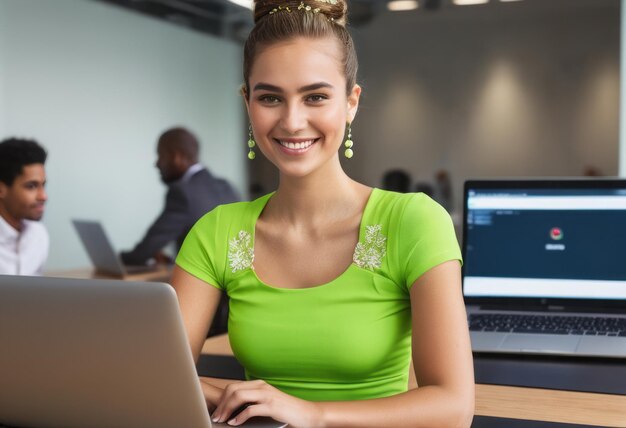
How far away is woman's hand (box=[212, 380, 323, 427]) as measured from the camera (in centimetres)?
117

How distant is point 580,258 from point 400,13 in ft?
19.4

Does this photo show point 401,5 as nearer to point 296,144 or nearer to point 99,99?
point 99,99

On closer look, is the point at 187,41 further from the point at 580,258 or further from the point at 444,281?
the point at 444,281

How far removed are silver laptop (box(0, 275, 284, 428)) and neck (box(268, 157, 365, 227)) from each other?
57cm

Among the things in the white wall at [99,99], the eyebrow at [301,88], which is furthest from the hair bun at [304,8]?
the white wall at [99,99]

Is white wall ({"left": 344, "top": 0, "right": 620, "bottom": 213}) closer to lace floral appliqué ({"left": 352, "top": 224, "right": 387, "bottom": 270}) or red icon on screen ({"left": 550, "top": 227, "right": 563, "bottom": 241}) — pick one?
red icon on screen ({"left": 550, "top": 227, "right": 563, "bottom": 241})

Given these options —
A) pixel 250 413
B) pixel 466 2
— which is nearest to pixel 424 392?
pixel 250 413

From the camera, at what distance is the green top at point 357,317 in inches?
55.4

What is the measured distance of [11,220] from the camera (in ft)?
10.2

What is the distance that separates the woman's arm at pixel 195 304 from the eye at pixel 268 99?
0.37m

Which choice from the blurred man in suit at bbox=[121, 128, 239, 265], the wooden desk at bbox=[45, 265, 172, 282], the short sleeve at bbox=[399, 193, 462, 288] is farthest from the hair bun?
A: the blurred man in suit at bbox=[121, 128, 239, 265]

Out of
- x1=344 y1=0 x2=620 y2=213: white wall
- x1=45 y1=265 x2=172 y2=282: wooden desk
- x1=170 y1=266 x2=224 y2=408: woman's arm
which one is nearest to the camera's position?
x1=170 y1=266 x2=224 y2=408: woman's arm

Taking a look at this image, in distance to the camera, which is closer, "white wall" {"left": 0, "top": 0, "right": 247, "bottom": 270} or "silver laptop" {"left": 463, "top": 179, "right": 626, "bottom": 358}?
"silver laptop" {"left": 463, "top": 179, "right": 626, "bottom": 358}

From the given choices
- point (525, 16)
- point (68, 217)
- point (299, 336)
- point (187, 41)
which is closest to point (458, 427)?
point (299, 336)
